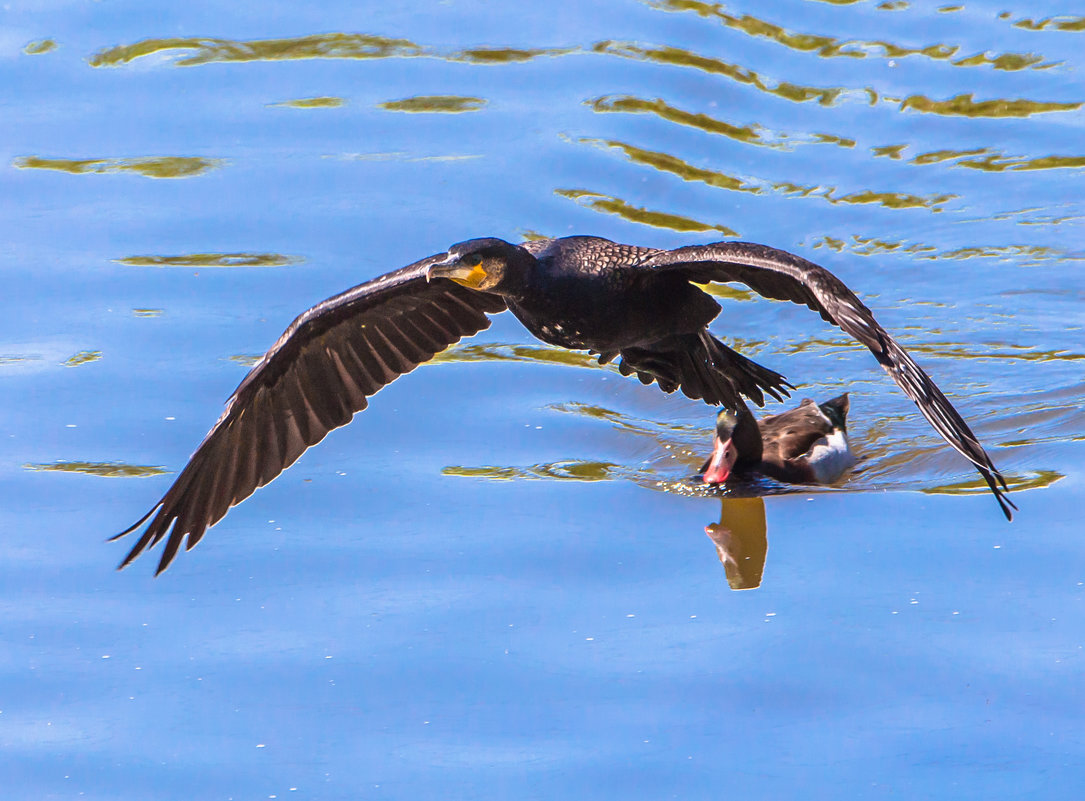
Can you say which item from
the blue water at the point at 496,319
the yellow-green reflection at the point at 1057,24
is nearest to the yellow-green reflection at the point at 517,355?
the blue water at the point at 496,319

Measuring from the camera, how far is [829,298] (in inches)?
202

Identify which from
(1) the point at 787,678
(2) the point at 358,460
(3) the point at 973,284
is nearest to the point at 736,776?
(1) the point at 787,678

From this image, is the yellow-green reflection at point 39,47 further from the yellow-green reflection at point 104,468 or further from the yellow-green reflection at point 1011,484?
the yellow-green reflection at point 1011,484

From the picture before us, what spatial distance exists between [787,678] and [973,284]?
4.87 meters

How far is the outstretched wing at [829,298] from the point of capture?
4.88m

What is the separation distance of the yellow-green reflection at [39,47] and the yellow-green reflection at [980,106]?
636 centimetres

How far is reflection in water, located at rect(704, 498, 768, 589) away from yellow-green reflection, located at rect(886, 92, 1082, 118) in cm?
552

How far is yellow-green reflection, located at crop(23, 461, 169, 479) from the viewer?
7.51 metres

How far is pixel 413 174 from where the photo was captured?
11.0 metres

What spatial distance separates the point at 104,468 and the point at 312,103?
495cm

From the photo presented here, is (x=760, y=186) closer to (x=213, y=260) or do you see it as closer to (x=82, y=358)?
(x=213, y=260)

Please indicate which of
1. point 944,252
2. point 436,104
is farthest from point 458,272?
point 436,104

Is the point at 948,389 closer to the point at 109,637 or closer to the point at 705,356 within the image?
the point at 705,356

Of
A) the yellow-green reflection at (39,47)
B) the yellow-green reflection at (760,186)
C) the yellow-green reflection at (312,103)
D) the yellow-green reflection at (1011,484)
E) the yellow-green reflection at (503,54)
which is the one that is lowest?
the yellow-green reflection at (1011,484)
